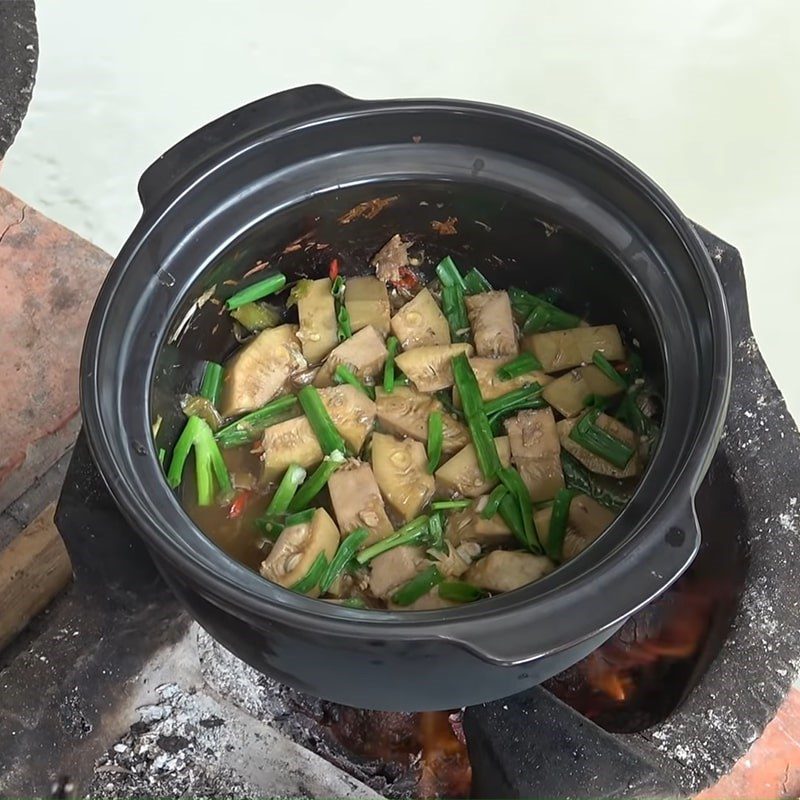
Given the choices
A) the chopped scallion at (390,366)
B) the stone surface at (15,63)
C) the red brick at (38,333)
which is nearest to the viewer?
the chopped scallion at (390,366)

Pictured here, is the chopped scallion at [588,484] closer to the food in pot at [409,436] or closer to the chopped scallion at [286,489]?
the food in pot at [409,436]

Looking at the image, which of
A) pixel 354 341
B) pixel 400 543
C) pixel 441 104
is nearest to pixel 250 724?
pixel 400 543

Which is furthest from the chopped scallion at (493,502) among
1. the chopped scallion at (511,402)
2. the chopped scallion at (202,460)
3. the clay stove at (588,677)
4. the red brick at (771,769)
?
the red brick at (771,769)

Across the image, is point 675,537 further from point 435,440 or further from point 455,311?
point 455,311

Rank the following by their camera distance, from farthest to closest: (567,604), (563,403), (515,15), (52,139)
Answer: (515,15) → (52,139) → (563,403) → (567,604)

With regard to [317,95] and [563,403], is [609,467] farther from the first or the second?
[317,95]

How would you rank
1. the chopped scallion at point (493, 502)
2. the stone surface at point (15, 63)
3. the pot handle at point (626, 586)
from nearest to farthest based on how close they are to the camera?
the pot handle at point (626, 586)
the chopped scallion at point (493, 502)
the stone surface at point (15, 63)
